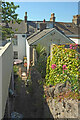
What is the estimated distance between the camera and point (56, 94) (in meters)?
6.99

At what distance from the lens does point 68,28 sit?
36.3m

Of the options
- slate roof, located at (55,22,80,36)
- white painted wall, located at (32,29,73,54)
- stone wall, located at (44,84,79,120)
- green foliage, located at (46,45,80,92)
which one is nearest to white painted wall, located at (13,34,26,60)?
slate roof, located at (55,22,80,36)

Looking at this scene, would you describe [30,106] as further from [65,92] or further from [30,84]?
[65,92]

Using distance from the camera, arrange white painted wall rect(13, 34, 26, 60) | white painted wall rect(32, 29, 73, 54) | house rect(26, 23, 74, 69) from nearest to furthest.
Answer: house rect(26, 23, 74, 69), white painted wall rect(32, 29, 73, 54), white painted wall rect(13, 34, 26, 60)

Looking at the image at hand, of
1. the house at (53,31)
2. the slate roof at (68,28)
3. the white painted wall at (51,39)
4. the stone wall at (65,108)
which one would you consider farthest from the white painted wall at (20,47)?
the stone wall at (65,108)

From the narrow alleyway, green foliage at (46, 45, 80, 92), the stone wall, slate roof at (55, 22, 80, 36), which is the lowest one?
the narrow alleyway

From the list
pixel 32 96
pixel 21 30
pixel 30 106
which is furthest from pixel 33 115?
pixel 21 30

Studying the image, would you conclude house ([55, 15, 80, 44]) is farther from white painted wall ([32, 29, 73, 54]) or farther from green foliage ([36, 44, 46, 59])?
green foliage ([36, 44, 46, 59])

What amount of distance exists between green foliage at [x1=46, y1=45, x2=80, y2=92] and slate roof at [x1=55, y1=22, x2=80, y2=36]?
28.0 meters

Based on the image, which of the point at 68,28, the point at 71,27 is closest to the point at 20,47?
the point at 68,28

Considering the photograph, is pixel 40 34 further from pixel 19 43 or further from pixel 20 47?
pixel 20 47

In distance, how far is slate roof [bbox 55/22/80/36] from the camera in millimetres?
34800

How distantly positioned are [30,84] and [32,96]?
951 mm

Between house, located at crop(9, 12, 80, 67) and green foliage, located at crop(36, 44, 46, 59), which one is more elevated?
house, located at crop(9, 12, 80, 67)
